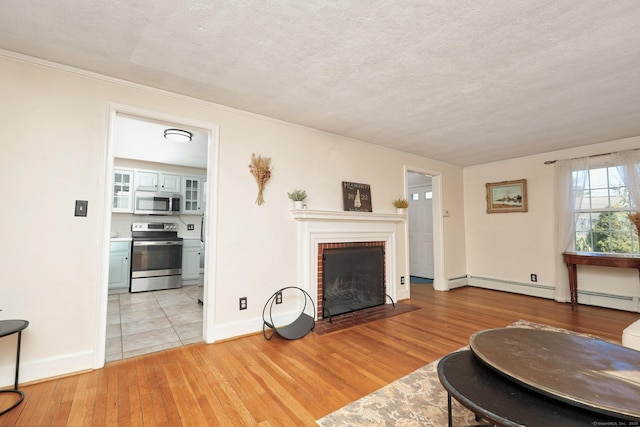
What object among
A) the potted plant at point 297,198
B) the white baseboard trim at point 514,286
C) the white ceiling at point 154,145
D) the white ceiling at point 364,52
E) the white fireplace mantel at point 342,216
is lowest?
the white baseboard trim at point 514,286

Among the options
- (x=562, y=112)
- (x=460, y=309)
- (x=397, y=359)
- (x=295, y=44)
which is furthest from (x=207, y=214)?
(x=562, y=112)

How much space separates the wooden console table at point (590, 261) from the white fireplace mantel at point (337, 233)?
96.5 inches

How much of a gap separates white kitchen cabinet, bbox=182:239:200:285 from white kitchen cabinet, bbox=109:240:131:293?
0.89 m

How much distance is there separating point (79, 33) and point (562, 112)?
14.3 feet

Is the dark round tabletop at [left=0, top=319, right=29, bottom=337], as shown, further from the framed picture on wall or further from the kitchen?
the framed picture on wall

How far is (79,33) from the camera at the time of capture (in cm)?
183

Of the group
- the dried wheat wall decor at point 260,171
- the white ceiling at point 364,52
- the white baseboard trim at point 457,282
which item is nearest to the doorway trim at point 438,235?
the white baseboard trim at point 457,282

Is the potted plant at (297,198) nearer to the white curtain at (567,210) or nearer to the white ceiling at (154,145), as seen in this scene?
the white ceiling at (154,145)

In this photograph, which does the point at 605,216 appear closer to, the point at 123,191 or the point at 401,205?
the point at 401,205

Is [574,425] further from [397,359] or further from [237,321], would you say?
[237,321]

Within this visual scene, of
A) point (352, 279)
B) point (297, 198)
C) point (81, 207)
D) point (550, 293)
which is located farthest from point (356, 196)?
point (550, 293)

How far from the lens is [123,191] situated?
516cm

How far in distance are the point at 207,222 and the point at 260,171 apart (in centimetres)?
78

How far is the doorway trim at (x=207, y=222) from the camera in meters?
2.30
